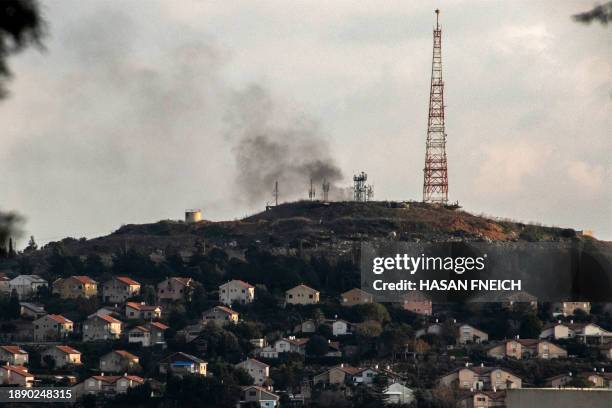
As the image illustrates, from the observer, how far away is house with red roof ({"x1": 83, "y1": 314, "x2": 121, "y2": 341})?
8625cm

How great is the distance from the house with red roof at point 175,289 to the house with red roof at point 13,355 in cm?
1224

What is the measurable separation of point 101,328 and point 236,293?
8.12m

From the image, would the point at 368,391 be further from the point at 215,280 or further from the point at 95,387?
the point at 215,280

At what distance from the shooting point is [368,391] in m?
74.7

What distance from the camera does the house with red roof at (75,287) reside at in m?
94.4

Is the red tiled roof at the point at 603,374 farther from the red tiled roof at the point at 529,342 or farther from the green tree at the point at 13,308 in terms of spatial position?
the green tree at the point at 13,308

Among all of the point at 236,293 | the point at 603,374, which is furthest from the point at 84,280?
the point at 603,374

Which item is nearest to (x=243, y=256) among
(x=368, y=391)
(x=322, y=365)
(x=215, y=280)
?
(x=215, y=280)

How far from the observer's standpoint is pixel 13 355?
81.2 meters

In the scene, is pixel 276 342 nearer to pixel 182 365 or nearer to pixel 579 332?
pixel 182 365

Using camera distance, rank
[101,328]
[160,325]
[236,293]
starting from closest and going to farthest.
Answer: [101,328]
[160,325]
[236,293]

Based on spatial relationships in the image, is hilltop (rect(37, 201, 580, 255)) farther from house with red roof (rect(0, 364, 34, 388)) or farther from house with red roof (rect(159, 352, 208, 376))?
house with red roof (rect(0, 364, 34, 388))

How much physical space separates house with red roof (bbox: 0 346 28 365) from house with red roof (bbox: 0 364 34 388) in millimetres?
2437

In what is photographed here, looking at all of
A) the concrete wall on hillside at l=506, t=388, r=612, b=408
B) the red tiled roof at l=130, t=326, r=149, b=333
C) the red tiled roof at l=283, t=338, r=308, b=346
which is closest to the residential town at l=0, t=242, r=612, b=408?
the red tiled roof at l=283, t=338, r=308, b=346
